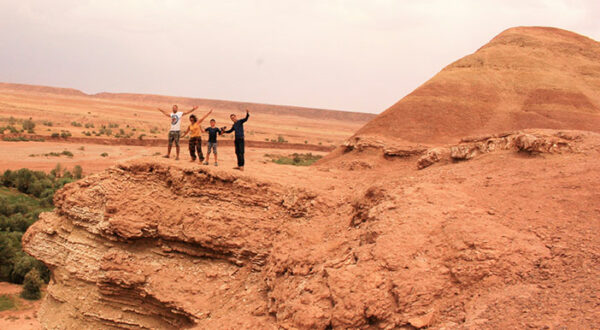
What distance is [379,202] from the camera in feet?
23.0

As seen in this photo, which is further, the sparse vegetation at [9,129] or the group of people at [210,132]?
the sparse vegetation at [9,129]

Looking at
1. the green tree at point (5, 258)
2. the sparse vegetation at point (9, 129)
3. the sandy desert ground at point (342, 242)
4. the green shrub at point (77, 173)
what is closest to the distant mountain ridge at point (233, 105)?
the sparse vegetation at point (9, 129)

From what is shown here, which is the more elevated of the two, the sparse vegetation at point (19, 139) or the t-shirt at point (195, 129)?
the t-shirt at point (195, 129)

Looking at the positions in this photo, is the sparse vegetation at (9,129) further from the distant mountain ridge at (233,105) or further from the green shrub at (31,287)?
the distant mountain ridge at (233,105)

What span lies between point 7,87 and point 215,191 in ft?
460

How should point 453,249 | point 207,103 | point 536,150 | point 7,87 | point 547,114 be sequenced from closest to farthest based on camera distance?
point 453,249 → point 536,150 → point 547,114 → point 7,87 → point 207,103

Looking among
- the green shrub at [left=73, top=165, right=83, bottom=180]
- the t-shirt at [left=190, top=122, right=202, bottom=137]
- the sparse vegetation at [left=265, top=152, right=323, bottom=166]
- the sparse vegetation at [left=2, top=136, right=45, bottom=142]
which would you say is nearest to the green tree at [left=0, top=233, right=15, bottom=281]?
the green shrub at [left=73, top=165, right=83, bottom=180]

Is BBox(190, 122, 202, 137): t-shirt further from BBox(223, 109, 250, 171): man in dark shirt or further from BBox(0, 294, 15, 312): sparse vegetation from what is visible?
BBox(0, 294, 15, 312): sparse vegetation

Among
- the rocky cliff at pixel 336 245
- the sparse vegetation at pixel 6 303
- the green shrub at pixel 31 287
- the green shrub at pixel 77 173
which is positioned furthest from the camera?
the green shrub at pixel 77 173

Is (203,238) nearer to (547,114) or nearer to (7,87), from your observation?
(547,114)

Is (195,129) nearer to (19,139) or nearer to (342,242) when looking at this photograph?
(342,242)

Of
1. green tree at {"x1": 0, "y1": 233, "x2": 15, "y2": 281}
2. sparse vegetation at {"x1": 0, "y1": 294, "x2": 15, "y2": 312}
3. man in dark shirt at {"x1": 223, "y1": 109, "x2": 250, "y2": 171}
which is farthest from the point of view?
green tree at {"x1": 0, "y1": 233, "x2": 15, "y2": 281}

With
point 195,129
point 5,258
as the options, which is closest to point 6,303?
point 5,258

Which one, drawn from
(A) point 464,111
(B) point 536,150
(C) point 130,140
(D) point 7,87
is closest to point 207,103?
(D) point 7,87
